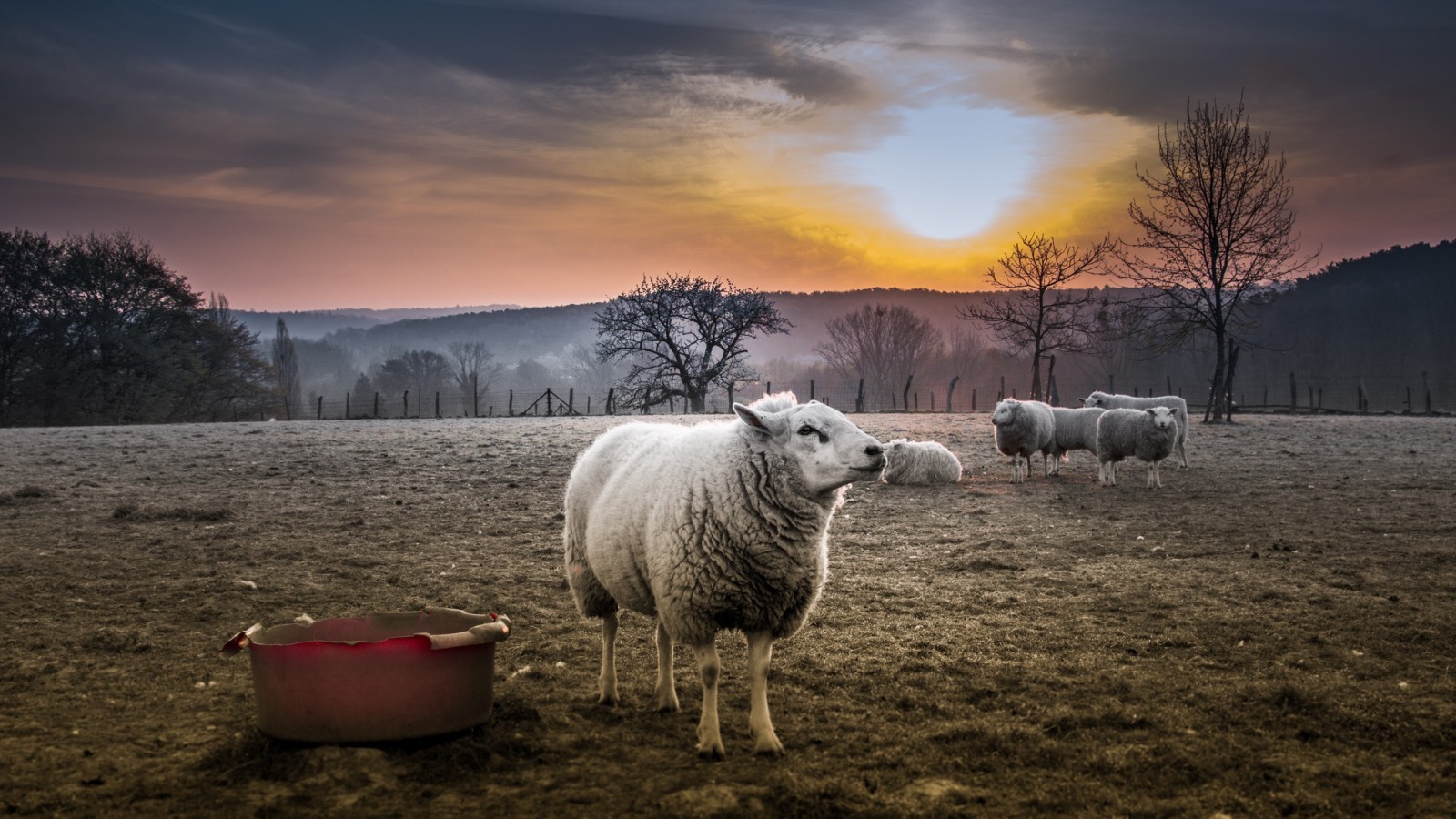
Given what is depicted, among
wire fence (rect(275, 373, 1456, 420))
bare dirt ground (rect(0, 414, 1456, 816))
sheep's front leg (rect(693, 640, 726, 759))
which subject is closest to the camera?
bare dirt ground (rect(0, 414, 1456, 816))

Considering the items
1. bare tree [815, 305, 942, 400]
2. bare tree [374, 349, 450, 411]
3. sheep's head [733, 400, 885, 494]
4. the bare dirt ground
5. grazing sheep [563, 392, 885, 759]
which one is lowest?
the bare dirt ground

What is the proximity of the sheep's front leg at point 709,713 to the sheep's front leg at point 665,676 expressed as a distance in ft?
1.77

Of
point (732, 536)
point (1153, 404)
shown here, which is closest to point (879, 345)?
point (1153, 404)

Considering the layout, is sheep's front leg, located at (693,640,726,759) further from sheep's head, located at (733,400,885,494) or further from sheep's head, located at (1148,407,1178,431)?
sheep's head, located at (1148,407,1178,431)

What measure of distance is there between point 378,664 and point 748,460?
7.61 ft

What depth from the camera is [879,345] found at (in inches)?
3666

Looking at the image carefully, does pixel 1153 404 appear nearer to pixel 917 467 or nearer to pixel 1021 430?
pixel 1021 430

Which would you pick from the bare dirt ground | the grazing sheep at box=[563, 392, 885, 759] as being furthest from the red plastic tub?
the grazing sheep at box=[563, 392, 885, 759]

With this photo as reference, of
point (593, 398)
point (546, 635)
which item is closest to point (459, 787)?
point (546, 635)

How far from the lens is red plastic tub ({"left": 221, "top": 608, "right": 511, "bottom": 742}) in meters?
4.69

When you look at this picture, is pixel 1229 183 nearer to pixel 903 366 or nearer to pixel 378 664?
pixel 378 664

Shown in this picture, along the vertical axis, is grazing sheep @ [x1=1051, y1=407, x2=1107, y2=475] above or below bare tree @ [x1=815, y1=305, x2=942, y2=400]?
below

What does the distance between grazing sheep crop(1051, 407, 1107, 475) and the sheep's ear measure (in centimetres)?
1474

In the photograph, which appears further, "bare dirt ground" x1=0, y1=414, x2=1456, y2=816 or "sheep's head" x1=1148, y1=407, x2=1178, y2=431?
"sheep's head" x1=1148, y1=407, x2=1178, y2=431
